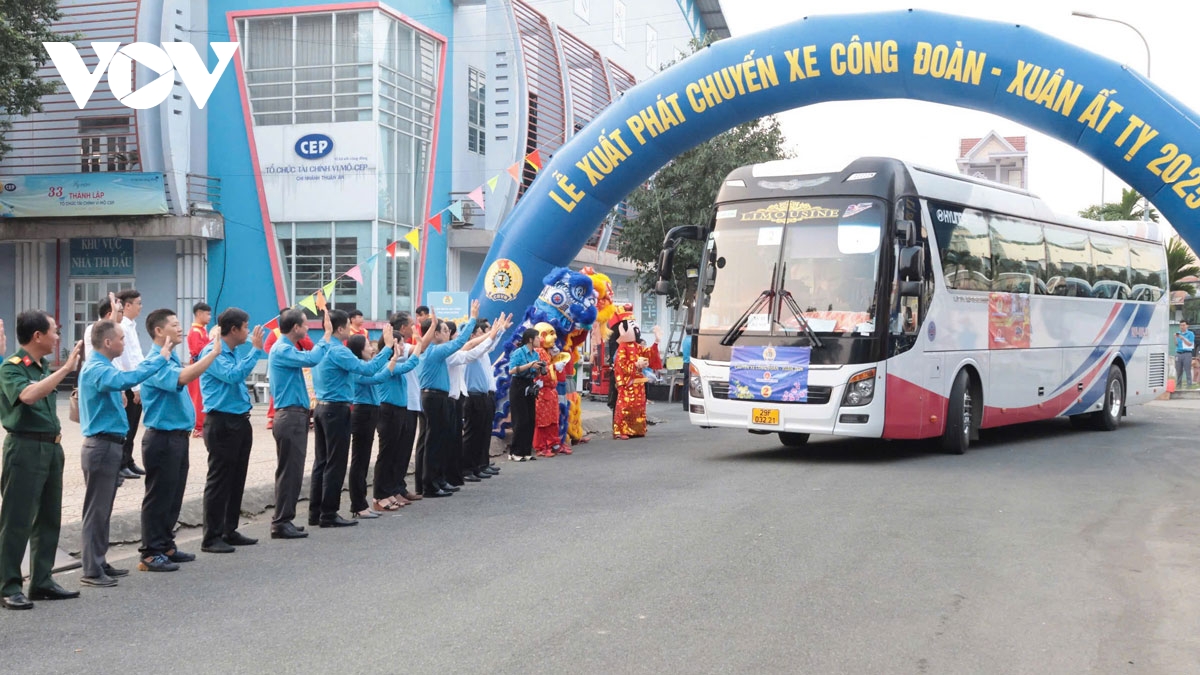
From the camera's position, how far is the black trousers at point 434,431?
38.6 feet

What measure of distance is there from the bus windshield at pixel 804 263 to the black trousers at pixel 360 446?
Result: 16.7ft

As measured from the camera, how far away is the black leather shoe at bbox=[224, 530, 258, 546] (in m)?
9.20

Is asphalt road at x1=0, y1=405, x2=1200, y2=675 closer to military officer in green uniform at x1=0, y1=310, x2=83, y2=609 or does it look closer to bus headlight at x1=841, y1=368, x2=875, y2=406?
military officer in green uniform at x1=0, y1=310, x2=83, y2=609

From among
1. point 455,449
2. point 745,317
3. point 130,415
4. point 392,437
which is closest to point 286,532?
point 392,437

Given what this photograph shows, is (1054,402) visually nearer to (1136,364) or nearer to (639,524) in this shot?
(1136,364)

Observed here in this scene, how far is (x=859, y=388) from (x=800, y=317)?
3.41ft

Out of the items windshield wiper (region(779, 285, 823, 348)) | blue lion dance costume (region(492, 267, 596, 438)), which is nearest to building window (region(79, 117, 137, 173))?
blue lion dance costume (region(492, 267, 596, 438))

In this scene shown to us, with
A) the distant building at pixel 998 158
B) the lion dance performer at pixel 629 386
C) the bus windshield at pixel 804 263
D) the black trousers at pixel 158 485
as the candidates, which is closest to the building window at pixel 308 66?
the lion dance performer at pixel 629 386

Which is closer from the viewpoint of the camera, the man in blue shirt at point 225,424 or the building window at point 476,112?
the man in blue shirt at point 225,424

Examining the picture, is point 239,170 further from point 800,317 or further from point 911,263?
point 911,263

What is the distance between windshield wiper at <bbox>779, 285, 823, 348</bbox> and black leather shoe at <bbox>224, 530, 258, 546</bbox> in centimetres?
685

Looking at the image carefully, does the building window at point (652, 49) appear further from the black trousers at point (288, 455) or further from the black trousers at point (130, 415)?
the black trousers at point (288, 455)

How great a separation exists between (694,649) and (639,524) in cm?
367

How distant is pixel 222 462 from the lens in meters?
8.91
